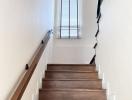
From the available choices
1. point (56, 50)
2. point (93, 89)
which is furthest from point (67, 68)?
point (56, 50)

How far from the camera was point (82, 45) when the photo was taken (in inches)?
250

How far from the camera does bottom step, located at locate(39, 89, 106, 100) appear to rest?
12.5 feet

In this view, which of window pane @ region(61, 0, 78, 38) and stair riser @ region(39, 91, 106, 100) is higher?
window pane @ region(61, 0, 78, 38)

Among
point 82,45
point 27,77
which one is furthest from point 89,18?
point 27,77

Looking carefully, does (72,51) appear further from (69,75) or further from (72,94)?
(72,94)

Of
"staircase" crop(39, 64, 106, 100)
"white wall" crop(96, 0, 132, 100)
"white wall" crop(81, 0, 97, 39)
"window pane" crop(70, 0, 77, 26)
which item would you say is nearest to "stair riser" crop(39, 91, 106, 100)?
"staircase" crop(39, 64, 106, 100)

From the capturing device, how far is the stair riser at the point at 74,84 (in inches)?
165

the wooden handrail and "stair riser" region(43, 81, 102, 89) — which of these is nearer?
the wooden handrail

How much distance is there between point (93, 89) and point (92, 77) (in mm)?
605

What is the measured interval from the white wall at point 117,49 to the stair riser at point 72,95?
201 millimetres

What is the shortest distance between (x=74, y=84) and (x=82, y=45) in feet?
7.37

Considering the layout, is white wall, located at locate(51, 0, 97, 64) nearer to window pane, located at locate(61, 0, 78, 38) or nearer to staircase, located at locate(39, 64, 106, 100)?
window pane, located at locate(61, 0, 78, 38)

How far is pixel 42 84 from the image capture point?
13.9ft

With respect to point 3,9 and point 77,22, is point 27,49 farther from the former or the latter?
point 77,22
